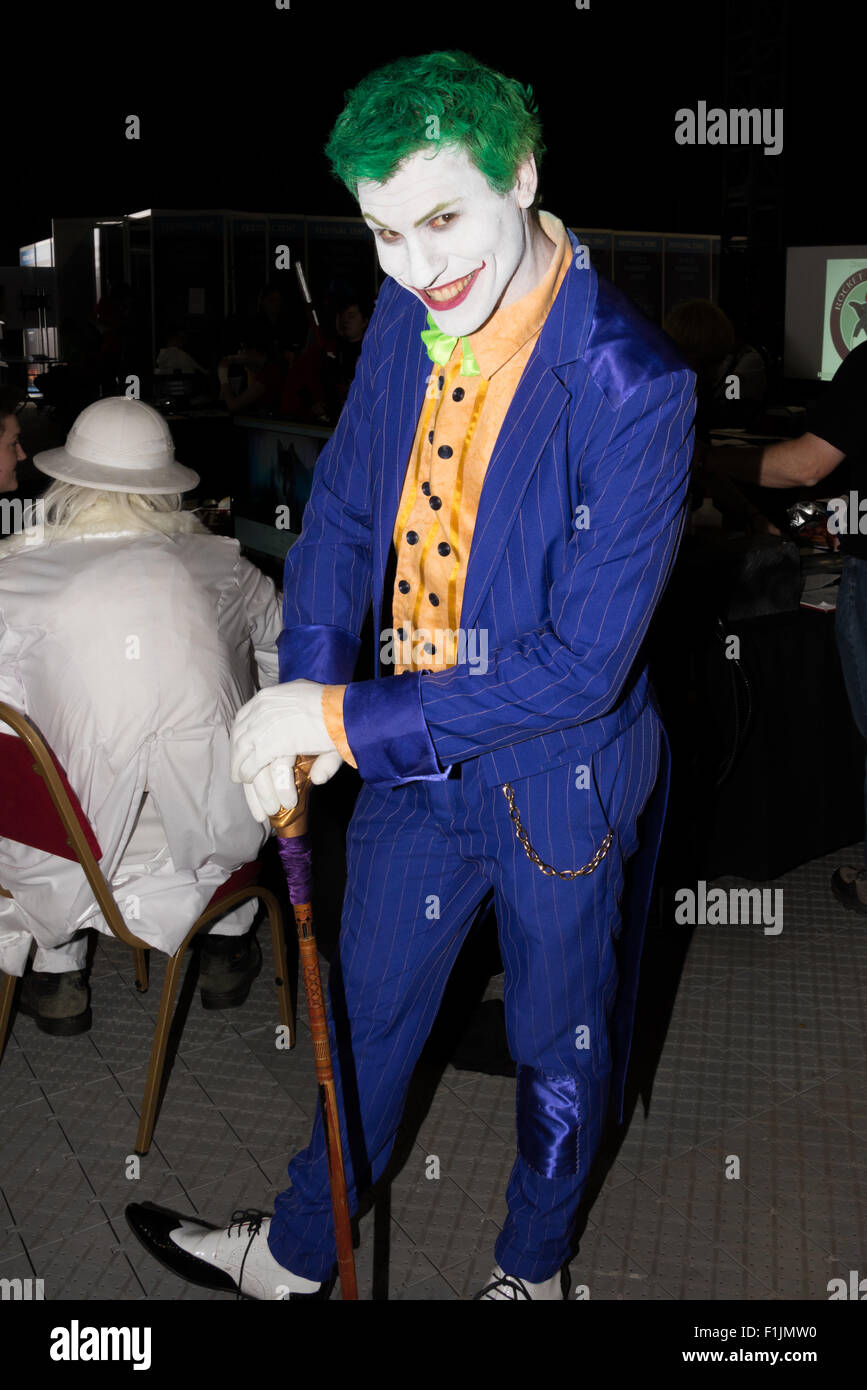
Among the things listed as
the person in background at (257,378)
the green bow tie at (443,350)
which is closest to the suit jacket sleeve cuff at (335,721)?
the green bow tie at (443,350)

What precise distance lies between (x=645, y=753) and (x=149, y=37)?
12.4 m

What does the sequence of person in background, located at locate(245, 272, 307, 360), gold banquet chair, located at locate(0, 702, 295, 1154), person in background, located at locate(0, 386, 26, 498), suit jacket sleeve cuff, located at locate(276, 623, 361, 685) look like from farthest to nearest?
person in background, located at locate(245, 272, 307, 360)
person in background, located at locate(0, 386, 26, 498)
gold banquet chair, located at locate(0, 702, 295, 1154)
suit jacket sleeve cuff, located at locate(276, 623, 361, 685)

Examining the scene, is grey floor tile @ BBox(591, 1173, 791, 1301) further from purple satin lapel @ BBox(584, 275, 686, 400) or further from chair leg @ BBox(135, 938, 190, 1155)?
purple satin lapel @ BBox(584, 275, 686, 400)

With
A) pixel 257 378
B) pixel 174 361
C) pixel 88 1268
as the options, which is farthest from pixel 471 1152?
pixel 174 361

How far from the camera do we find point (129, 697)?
92.3 inches

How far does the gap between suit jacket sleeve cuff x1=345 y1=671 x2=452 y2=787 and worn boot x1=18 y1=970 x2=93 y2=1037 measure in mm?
1596

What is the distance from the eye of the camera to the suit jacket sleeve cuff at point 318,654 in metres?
1.67

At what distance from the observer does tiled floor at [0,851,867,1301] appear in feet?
6.91

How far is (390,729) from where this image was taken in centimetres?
145

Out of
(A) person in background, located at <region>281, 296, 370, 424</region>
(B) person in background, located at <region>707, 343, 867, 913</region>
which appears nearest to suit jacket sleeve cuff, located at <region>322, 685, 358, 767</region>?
(B) person in background, located at <region>707, 343, 867, 913</region>

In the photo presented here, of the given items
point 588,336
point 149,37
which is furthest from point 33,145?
point 588,336

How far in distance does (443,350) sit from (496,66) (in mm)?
13375

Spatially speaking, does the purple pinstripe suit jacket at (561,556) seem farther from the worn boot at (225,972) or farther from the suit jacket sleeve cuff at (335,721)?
the worn boot at (225,972)

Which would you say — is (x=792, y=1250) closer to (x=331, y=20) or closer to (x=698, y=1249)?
(x=698, y=1249)
